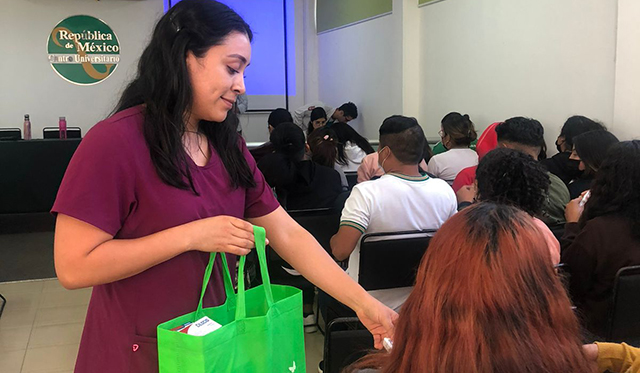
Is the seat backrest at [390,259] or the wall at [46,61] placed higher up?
the wall at [46,61]

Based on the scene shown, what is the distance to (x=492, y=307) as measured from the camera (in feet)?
2.62

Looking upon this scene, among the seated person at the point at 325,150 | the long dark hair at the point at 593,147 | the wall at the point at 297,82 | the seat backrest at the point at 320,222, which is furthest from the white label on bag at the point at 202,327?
the wall at the point at 297,82

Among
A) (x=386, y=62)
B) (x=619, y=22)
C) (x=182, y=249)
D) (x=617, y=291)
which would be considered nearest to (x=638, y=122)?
(x=619, y=22)

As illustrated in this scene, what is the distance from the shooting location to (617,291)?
1.93 m

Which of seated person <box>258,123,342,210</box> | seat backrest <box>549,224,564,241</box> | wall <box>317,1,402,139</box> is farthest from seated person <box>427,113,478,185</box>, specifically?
wall <box>317,1,402,139</box>

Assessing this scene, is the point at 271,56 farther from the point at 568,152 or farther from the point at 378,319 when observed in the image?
the point at 378,319

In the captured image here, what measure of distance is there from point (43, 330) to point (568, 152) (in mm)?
3495

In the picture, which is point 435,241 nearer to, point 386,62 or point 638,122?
point 638,122

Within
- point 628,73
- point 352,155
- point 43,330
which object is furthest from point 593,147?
point 43,330

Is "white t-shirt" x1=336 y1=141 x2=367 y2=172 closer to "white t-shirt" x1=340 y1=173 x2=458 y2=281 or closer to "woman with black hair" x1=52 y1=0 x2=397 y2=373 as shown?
"white t-shirt" x1=340 y1=173 x2=458 y2=281

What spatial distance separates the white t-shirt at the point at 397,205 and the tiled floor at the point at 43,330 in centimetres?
102

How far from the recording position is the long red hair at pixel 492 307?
2.61 feet

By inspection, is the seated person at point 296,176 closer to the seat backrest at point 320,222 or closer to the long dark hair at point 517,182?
the seat backrest at point 320,222

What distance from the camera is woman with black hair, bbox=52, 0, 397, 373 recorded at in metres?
1.05
